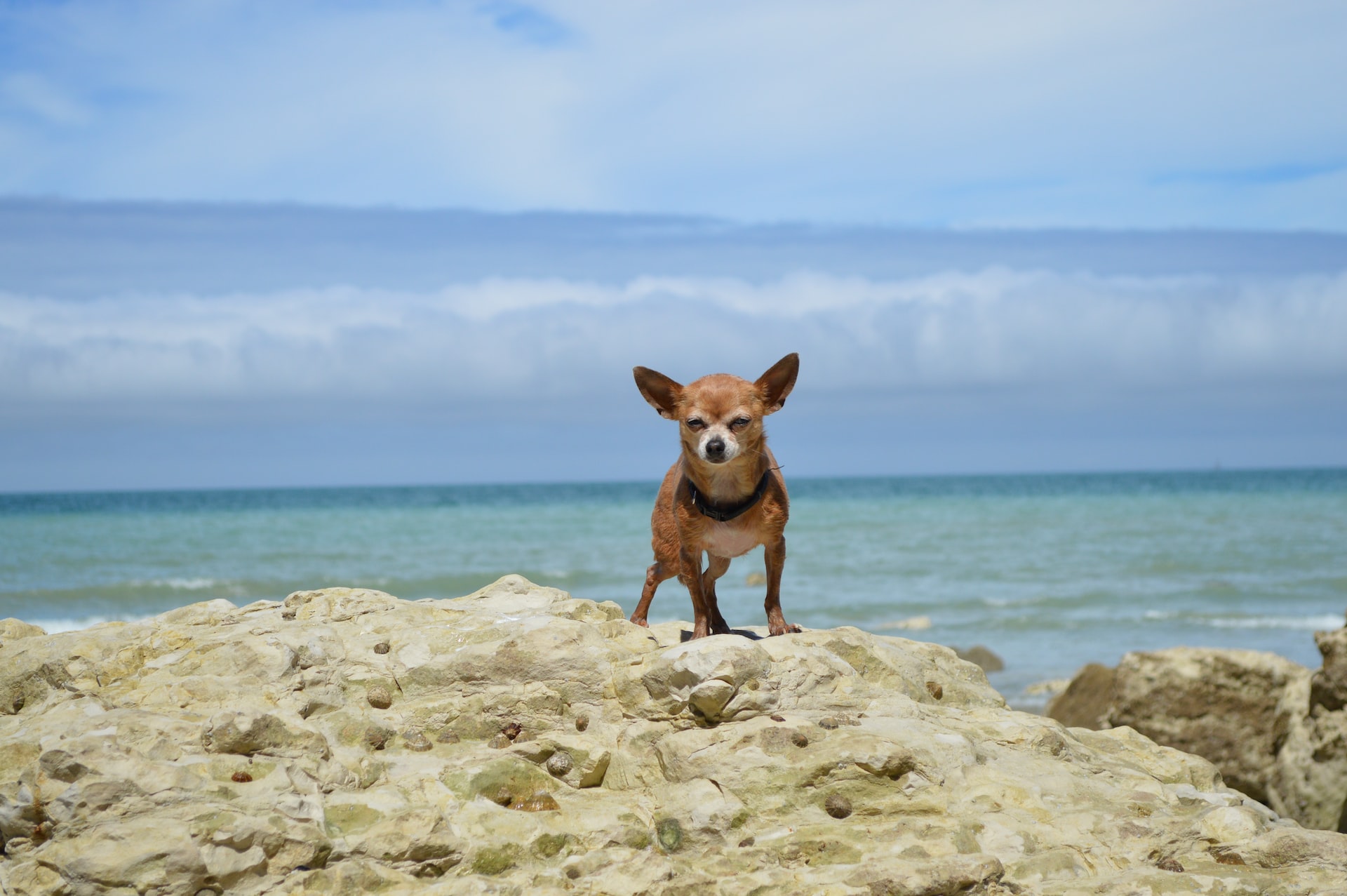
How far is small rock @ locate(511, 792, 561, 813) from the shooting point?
153 inches

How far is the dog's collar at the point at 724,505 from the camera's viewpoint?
197 inches

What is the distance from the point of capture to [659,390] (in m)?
4.92

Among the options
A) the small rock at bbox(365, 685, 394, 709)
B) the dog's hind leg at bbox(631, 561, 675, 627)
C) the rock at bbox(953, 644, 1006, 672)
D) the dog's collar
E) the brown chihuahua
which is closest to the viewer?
the small rock at bbox(365, 685, 394, 709)

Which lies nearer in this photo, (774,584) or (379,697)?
(379,697)

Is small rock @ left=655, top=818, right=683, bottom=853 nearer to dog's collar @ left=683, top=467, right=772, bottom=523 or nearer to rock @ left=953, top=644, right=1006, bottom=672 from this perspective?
dog's collar @ left=683, top=467, right=772, bottom=523

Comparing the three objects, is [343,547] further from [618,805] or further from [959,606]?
[618,805]

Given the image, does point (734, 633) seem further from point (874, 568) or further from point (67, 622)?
point (874, 568)

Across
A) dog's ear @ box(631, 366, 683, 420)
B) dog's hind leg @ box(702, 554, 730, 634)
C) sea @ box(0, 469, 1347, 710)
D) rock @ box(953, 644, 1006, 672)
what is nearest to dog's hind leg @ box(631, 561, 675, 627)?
dog's hind leg @ box(702, 554, 730, 634)

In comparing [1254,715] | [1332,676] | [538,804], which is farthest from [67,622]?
[1332,676]

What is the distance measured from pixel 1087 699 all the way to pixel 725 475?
6.06 metres

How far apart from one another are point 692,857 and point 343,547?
24.9 metres

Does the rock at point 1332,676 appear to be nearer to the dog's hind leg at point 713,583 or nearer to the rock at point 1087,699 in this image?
the rock at point 1087,699

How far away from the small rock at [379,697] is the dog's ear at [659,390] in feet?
5.60

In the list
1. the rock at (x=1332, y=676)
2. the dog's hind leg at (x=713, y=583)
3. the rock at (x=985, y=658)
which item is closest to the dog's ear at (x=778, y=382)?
the dog's hind leg at (x=713, y=583)
